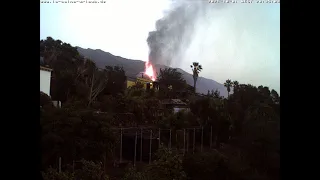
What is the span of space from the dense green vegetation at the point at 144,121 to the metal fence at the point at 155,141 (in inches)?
2.1

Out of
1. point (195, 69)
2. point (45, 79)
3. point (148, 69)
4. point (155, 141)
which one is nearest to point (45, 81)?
point (45, 79)

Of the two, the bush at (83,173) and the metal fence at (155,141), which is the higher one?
the metal fence at (155,141)

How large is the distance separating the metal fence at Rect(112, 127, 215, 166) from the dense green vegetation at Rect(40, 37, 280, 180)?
0.18ft

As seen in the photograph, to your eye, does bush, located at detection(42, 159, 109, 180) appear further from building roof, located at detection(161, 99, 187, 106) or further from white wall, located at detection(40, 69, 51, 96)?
building roof, located at detection(161, 99, 187, 106)

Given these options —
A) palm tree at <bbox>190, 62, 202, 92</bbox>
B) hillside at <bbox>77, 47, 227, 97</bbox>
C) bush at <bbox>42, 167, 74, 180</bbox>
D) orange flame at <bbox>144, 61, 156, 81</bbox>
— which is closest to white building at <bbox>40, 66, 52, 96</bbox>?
hillside at <bbox>77, 47, 227, 97</bbox>

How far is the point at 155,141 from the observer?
2818 millimetres

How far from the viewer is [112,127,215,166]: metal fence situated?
109 inches

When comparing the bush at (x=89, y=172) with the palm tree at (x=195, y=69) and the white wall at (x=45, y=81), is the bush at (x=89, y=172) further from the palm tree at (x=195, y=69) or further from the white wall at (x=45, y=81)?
the palm tree at (x=195, y=69)

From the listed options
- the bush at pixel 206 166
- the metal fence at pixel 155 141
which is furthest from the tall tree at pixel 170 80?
the bush at pixel 206 166

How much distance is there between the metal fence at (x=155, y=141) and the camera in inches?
109

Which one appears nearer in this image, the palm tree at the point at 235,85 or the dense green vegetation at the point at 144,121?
the dense green vegetation at the point at 144,121

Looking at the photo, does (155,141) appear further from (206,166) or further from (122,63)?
(122,63)
